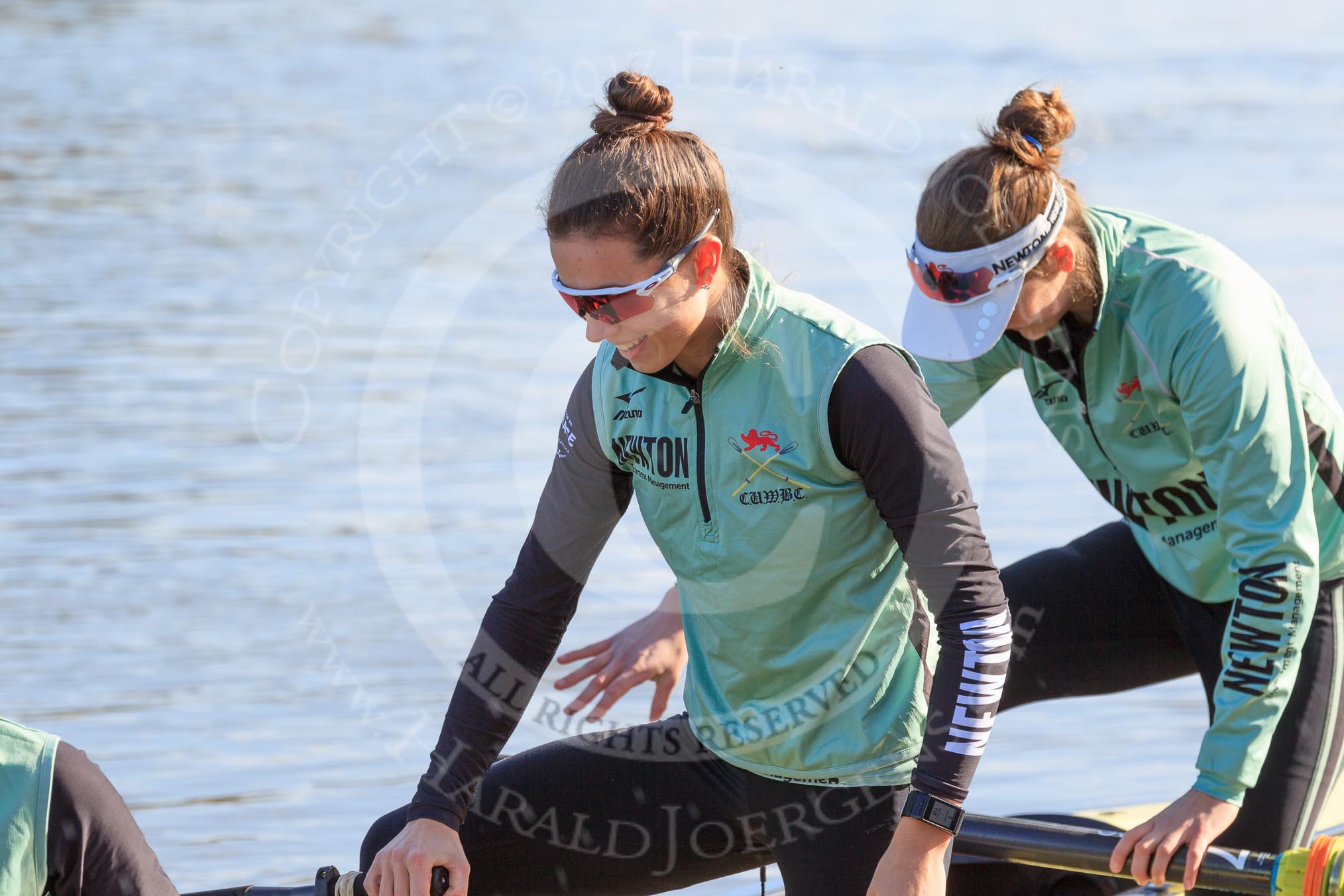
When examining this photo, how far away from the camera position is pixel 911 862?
2.45 meters

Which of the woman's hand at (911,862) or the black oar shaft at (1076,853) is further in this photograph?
the black oar shaft at (1076,853)

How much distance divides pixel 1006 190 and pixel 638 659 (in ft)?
3.73

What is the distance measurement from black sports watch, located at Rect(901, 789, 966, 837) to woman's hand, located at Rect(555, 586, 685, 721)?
2.79 feet

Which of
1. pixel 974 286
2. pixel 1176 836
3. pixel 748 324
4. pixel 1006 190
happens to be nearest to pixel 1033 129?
pixel 1006 190

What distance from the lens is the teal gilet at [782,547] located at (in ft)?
8.57

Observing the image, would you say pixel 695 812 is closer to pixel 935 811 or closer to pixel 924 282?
pixel 935 811

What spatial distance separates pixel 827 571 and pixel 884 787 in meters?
0.36

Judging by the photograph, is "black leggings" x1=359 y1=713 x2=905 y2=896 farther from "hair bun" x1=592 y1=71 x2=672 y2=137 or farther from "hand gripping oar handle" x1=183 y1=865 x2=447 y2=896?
"hair bun" x1=592 y1=71 x2=672 y2=137

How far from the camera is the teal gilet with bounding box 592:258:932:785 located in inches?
103

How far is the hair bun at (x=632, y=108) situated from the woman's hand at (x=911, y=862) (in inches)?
43.6

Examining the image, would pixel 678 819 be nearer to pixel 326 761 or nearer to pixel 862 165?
pixel 326 761

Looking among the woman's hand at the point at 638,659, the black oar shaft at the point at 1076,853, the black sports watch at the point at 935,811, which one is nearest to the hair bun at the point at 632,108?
the woman's hand at the point at 638,659

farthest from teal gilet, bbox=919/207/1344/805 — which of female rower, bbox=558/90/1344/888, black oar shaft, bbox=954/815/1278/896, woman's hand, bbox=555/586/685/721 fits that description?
woman's hand, bbox=555/586/685/721

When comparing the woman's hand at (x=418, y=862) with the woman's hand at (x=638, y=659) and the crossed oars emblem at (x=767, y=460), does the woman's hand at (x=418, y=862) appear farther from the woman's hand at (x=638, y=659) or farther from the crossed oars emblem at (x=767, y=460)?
the crossed oars emblem at (x=767, y=460)
